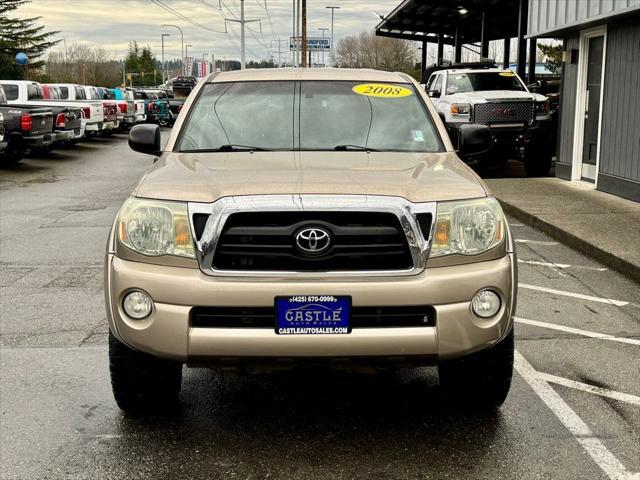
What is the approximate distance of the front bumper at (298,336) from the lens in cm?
365

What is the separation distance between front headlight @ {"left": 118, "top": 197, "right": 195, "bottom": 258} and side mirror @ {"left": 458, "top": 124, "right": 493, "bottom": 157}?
7.63 ft

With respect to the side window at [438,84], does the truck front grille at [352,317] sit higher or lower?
lower

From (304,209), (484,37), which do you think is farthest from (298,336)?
(484,37)

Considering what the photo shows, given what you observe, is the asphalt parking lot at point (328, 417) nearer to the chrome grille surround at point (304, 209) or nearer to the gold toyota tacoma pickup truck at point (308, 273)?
the gold toyota tacoma pickup truck at point (308, 273)

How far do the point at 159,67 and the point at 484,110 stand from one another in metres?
160

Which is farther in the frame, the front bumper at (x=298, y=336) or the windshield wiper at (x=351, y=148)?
the windshield wiper at (x=351, y=148)

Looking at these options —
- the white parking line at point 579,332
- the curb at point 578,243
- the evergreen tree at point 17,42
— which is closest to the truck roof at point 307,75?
the white parking line at point 579,332

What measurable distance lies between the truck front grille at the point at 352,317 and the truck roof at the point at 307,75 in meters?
2.23

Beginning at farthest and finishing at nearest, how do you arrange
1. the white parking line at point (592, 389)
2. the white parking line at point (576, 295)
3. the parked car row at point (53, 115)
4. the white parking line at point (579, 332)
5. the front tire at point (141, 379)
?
1. the parked car row at point (53, 115)
2. the white parking line at point (576, 295)
3. the white parking line at point (579, 332)
4. the white parking line at point (592, 389)
5. the front tire at point (141, 379)

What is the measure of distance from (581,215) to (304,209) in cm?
821

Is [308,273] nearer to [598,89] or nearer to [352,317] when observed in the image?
[352,317]

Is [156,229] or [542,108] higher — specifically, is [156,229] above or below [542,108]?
below

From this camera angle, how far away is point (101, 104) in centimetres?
2795

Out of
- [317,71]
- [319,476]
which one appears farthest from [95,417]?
[317,71]
